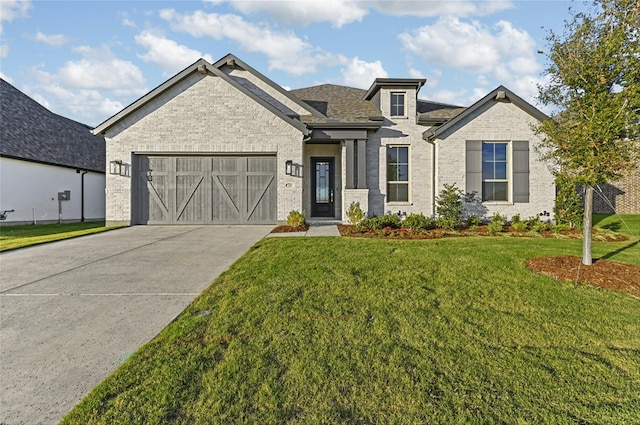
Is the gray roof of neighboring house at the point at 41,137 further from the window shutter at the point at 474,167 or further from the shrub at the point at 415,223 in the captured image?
the window shutter at the point at 474,167

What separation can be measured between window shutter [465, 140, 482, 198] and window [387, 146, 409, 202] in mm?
2174

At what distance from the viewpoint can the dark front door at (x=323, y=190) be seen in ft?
48.3

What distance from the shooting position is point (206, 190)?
12055mm

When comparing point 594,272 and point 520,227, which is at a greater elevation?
point 520,227

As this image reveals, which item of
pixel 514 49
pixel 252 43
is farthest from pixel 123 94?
pixel 514 49

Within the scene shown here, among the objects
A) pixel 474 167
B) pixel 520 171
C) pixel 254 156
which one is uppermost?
pixel 254 156

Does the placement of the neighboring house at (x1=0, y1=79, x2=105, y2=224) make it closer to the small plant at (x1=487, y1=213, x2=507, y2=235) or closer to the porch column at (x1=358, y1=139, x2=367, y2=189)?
the porch column at (x1=358, y1=139, x2=367, y2=189)

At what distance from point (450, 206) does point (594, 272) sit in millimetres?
6072

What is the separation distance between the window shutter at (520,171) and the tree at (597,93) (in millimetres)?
6528

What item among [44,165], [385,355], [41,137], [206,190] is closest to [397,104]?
[206,190]

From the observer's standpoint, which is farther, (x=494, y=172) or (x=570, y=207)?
(x=494, y=172)

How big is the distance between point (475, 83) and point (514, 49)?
5206 mm

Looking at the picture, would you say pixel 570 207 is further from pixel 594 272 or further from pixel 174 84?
pixel 174 84

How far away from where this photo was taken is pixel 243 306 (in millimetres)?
3969
